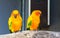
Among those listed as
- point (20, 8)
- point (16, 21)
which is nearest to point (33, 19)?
point (16, 21)

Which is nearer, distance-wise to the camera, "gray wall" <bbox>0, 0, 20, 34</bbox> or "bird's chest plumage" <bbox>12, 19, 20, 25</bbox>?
"bird's chest plumage" <bbox>12, 19, 20, 25</bbox>

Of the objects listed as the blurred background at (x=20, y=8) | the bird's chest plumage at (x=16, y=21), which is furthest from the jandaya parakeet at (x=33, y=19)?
the blurred background at (x=20, y=8)

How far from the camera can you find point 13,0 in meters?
1.47

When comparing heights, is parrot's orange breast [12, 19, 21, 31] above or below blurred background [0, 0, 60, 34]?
below

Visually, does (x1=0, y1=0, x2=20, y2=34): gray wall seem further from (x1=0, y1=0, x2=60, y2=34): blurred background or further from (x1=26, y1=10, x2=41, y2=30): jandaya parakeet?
(x1=26, y1=10, x2=41, y2=30): jandaya parakeet

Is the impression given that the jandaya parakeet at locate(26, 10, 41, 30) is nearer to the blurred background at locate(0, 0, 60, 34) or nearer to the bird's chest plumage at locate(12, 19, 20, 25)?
the bird's chest plumage at locate(12, 19, 20, 25)

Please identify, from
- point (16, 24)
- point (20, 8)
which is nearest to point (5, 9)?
point (20, 8)

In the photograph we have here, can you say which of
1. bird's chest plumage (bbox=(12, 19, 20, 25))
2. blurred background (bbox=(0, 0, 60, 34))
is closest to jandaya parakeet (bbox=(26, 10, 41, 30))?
bird's chest plumage (bbox=(12, 19, 20, 25))

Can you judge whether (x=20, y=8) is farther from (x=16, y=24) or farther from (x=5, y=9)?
(x=16, y=24)

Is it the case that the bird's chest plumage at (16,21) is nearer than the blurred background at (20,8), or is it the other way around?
the bird's chest plumage at (16,21)

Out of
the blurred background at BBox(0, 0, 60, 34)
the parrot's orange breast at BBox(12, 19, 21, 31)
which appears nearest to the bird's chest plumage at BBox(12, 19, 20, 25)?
the parrot's orange breast at BBox(12, 19, 21, 31)

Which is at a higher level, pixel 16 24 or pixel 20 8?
pixel 20 8

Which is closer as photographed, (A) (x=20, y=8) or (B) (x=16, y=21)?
(B) (x=16, y=21)

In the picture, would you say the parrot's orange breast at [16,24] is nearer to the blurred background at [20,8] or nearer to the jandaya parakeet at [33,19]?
the jandaya parakeet at [33,19]
